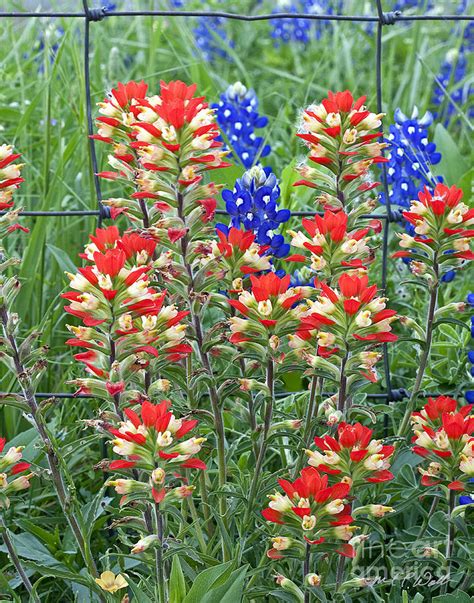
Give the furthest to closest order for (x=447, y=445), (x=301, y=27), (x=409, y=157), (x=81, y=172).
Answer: (x=301, y=27)
(x=81, y=172)
(x=409, y=157)
(x=447, y=445)

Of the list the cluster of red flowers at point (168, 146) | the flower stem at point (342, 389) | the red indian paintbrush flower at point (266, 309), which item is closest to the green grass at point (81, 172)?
the flower stem at point (342, 389)

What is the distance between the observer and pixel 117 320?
151 centimetres

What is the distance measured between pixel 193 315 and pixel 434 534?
0.81 metres

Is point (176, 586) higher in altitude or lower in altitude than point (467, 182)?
lower

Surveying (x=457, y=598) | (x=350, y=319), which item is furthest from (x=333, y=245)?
(x=457, y=598)

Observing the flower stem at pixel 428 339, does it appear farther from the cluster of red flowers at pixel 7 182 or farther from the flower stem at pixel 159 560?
the cluster of red flowers at pixel 7 182

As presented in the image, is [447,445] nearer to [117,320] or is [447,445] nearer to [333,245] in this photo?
[333,245]

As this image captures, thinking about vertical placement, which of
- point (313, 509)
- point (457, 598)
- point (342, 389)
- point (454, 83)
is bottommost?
point (457, 598)

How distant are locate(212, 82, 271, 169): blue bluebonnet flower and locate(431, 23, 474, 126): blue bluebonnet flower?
1039 millimetres

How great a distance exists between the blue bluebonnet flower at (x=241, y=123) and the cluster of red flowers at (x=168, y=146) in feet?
3.51

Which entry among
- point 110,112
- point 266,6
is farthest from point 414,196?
point 266,6

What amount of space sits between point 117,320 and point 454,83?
3.64 m

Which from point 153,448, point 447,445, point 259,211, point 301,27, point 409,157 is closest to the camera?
point 153,448

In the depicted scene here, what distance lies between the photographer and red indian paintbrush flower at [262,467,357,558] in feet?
4.76
